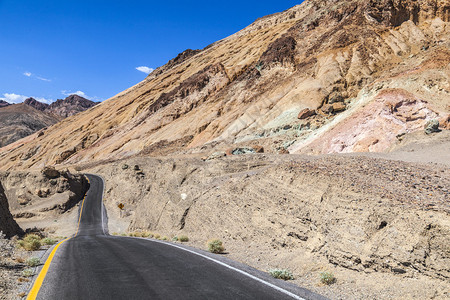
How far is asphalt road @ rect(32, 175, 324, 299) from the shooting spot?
189 inches

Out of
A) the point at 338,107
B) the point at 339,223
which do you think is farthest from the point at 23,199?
the point at 339,223

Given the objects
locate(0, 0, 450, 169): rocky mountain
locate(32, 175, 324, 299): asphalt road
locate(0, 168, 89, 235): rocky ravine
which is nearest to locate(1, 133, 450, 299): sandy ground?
locate(32, 175, 324, 299): asphalt road

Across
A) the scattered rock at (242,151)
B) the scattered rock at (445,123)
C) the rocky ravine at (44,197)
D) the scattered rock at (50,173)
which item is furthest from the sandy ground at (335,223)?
the scattered rock at (50,173)

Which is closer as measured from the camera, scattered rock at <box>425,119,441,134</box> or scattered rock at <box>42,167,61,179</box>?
scattered rock at <box>425,119,441,134</box>

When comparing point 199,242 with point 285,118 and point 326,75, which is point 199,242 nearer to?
point 285,118

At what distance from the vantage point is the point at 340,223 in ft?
23.6

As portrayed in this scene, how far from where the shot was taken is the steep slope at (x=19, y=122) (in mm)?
134750

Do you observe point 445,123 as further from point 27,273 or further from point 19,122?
point 19,122

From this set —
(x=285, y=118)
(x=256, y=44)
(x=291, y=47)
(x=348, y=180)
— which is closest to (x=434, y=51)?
(x=285, y=118)

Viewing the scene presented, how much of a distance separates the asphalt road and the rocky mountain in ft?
68.9

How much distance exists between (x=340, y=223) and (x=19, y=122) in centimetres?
18577

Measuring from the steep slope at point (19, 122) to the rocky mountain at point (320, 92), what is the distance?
87.0 m

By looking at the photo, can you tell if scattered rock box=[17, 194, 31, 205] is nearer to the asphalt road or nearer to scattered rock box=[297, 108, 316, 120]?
the asphalt road

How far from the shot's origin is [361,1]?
140 feet
